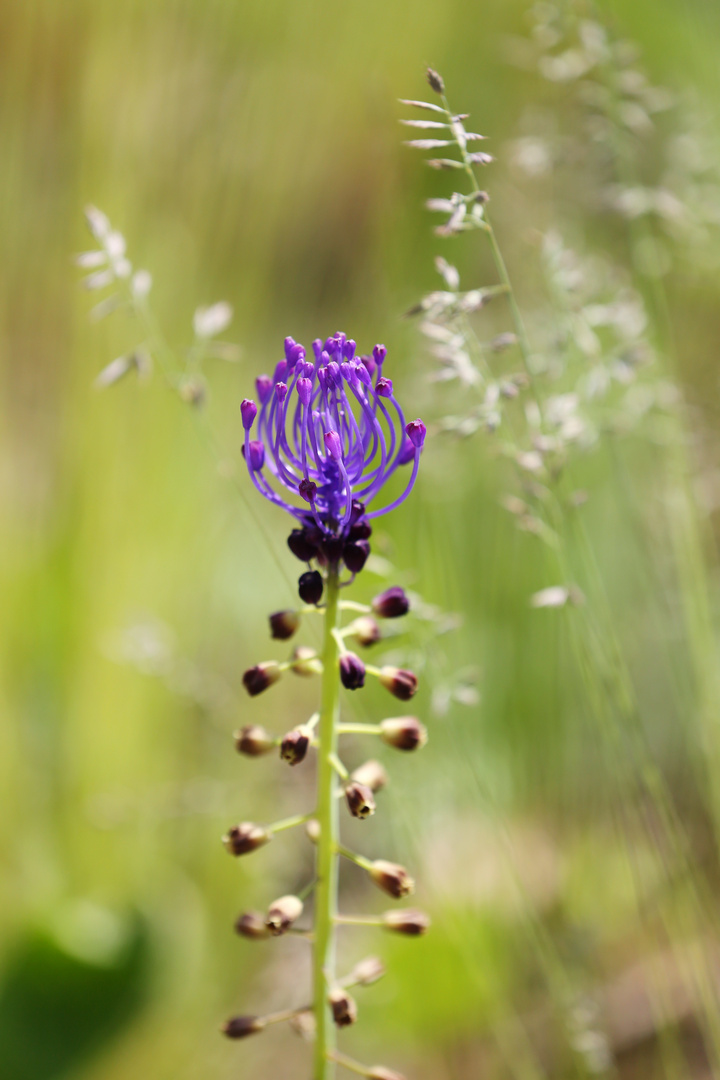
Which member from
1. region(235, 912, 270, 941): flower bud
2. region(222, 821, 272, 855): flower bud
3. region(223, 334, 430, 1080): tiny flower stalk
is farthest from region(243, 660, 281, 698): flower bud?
region(235, 912, 270, 941): flower bud

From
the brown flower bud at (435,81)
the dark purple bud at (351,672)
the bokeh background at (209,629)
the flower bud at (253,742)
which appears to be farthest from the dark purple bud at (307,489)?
the bokeh background at (209,629)

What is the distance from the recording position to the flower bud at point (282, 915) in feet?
2.06

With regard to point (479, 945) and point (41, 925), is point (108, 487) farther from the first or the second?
point (479, 945)

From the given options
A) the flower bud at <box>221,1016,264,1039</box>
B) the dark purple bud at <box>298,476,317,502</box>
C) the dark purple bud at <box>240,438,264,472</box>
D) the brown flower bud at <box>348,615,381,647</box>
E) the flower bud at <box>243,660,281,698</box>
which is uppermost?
the dark purple bud at <box>240,438,264,472</box>

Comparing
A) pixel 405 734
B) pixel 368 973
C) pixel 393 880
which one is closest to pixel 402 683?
pixel 405 734

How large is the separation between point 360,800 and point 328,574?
0.16m

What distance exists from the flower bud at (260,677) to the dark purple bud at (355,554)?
10 cm

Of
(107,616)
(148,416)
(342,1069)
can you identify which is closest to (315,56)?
(148,416)

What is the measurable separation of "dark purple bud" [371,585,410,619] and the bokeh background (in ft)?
1.44

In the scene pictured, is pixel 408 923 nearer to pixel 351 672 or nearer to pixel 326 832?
pixel 326 832

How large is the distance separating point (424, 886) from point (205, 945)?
0.36 metres

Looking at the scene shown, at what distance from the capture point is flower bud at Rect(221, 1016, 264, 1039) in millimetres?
692

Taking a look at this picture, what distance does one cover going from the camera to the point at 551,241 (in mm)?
940

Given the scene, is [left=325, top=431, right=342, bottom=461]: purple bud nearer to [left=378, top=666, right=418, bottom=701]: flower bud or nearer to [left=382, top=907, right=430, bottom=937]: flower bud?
[left=378, top=666, right=418, bottom=701]: flower bud
